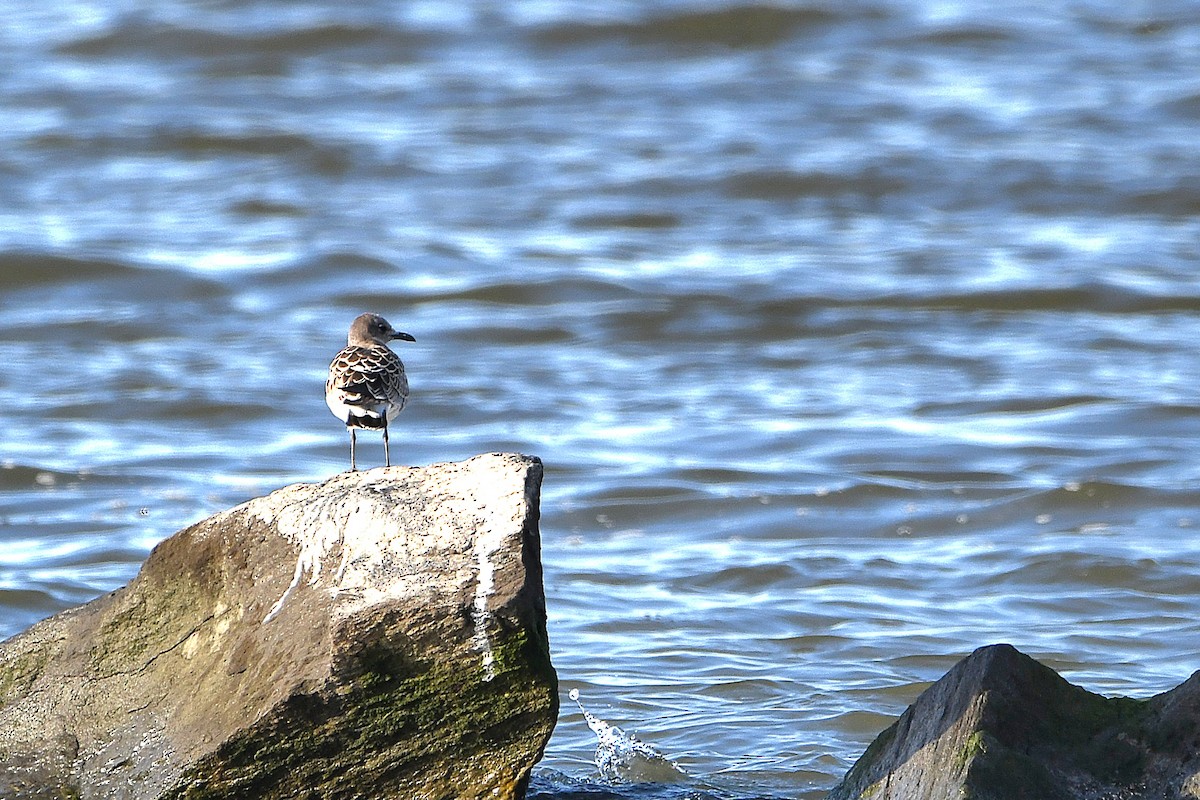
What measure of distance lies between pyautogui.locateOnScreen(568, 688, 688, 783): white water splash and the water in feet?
0.24

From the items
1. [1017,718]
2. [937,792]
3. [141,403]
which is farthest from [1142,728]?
[141,403]

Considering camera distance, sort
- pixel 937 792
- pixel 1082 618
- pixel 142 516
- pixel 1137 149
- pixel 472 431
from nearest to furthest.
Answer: pixel 937 792 < pixel 1082 618 < pixel 142 516 < pixel 472 431 < pixel 1137 149

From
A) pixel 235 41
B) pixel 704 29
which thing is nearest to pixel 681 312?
pixel 704 29

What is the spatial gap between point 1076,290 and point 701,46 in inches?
286

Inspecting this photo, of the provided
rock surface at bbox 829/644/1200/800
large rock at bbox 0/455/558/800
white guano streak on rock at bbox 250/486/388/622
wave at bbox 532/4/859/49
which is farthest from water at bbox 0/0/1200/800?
white guano streak on rock at bbox 250/486/388/622

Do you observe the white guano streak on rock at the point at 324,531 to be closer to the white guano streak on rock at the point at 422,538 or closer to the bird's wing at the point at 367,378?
the white guano streak on rock at the point at 422,538

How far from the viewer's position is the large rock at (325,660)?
12.8 feet

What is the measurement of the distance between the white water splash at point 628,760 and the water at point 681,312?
74 mm

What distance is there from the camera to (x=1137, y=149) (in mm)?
14945

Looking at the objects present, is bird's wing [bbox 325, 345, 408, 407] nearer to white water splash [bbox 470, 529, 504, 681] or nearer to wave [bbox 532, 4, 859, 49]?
white water splash [bbox 470, 529, 504, 681]

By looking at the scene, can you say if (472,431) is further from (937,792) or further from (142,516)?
(937,792)

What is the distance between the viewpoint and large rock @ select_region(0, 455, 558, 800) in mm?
3900

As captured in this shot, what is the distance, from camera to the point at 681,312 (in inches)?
457

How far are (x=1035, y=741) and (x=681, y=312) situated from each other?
7.76 m
